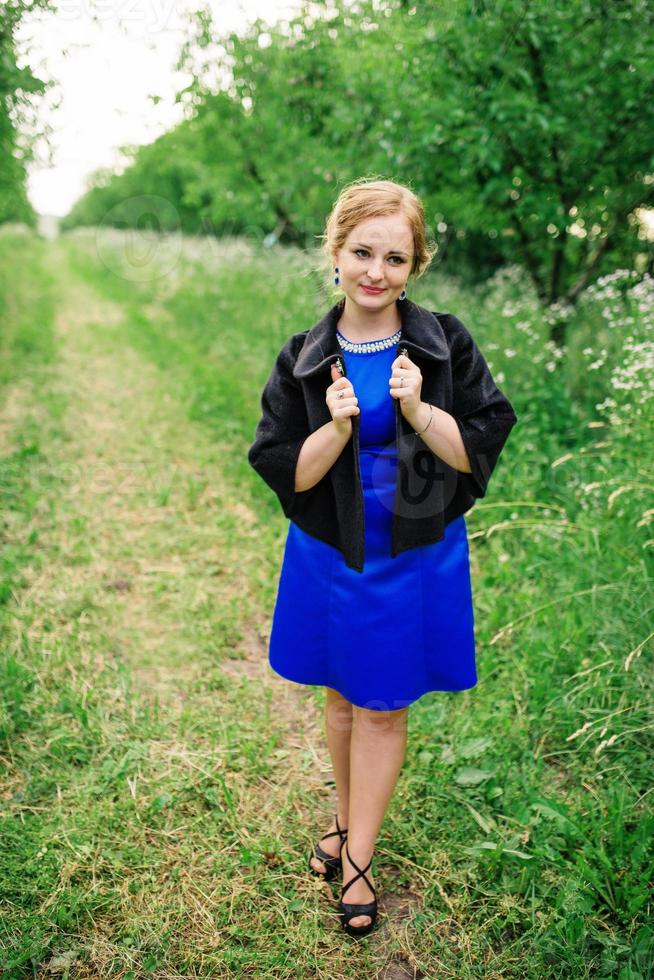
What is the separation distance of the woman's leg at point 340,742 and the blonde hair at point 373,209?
1212 millimetres

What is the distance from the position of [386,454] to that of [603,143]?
408cm

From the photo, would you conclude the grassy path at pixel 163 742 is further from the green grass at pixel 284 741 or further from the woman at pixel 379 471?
the woman at pixel 379 471

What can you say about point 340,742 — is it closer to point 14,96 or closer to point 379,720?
point 379,720

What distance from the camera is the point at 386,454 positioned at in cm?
169

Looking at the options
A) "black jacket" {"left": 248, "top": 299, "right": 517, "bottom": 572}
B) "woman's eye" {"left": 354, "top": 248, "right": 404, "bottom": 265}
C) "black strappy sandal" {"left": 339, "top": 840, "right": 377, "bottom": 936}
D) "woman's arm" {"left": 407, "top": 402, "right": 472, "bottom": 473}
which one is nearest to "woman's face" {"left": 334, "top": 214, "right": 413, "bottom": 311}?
"woman's eye" {"left": 354, "top": 248, "right": 404, "bottom": 265}

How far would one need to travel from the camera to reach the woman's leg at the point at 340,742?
197cm

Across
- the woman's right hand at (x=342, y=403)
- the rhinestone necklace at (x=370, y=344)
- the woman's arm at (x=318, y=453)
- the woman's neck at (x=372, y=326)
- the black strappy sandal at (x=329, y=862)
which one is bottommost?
the black strappy sandal at (x=329, y=862)

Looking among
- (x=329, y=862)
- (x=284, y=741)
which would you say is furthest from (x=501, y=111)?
(x=329, y=862)

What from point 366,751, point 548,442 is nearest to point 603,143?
point 548,442

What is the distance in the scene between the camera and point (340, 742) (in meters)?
1.98

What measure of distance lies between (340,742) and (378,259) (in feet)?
4.33

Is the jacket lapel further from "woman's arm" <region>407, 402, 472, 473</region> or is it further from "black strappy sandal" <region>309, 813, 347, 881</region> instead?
"black strappy sandal" <region>309, 813, 347, 881</region>

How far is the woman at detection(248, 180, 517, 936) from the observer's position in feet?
5.30

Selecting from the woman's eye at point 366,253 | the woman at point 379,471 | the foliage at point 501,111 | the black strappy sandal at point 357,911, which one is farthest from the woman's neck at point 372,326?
the foliage at point 501,111
